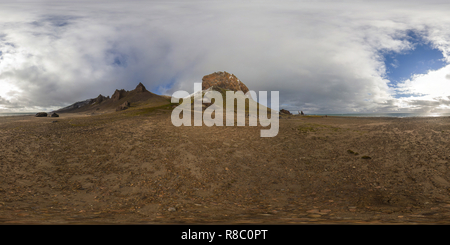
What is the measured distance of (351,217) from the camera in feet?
26.1

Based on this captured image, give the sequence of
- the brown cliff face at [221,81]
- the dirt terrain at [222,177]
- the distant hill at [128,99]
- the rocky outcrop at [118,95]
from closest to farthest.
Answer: the dirt terrain at [222,177] < the distant hill at [128,99] < the rocky outcrop at [118,95] < the brown cliff face at [221,81]

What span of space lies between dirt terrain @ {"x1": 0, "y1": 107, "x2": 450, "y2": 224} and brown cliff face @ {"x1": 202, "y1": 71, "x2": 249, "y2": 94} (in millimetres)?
110039

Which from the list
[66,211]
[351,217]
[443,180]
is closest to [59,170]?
[66,211]

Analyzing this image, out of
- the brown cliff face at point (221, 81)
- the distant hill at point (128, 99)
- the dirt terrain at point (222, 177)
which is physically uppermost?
the brown cliff face at point (221, 81)

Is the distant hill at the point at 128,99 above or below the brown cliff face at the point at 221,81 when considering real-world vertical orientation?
below

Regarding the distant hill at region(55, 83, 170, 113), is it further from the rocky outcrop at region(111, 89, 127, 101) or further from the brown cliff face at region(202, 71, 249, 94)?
the brown cliff face at region(202, 71, 249, 94)

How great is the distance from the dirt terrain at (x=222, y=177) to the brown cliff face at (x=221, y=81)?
11004cm

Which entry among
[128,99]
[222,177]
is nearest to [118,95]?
[128,99]

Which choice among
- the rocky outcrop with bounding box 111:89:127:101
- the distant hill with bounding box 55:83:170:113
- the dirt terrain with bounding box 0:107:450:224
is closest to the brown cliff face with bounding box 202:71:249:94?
the distant hill with bounding box 55:83:170:113

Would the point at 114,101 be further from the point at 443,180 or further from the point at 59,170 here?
the point at 443,180

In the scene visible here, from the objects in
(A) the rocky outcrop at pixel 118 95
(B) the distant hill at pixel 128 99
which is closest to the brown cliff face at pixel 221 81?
(B) the distant hill at pixel 128 99

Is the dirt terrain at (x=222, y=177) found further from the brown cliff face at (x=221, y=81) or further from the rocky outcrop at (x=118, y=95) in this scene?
the brown cliff face at (x=221, y=81)

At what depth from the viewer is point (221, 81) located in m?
131

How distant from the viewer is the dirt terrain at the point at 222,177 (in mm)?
8578
